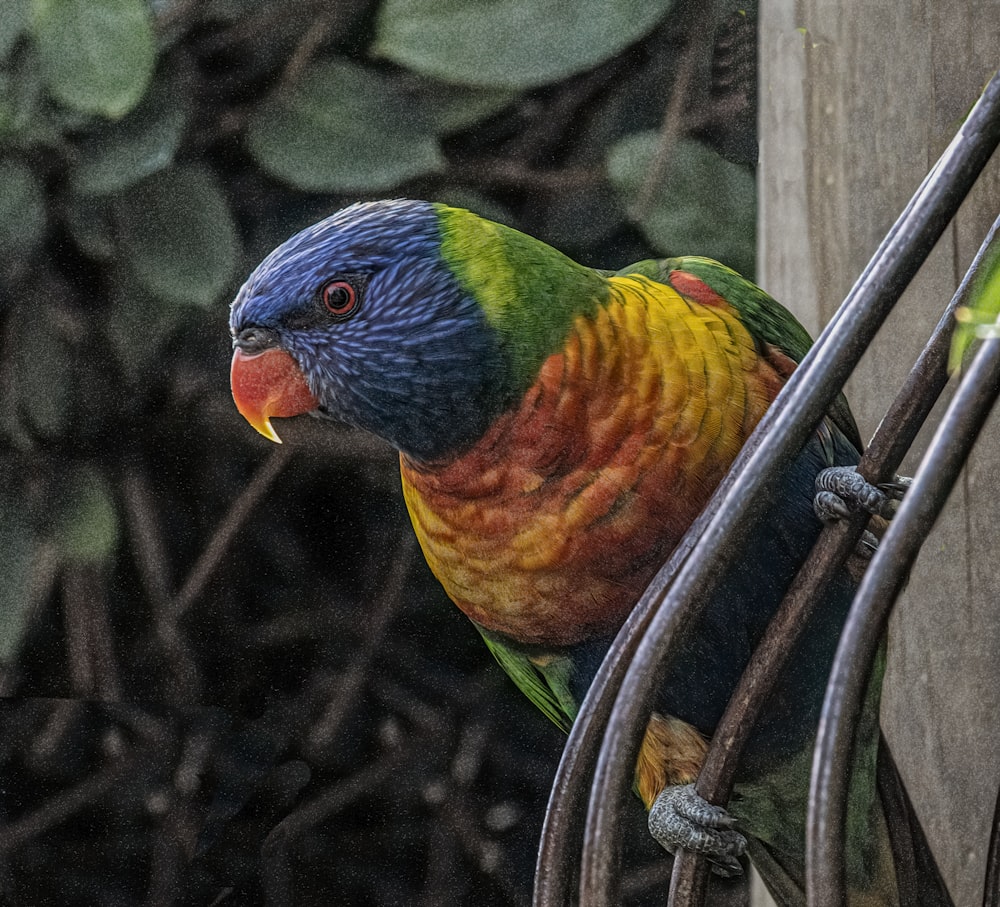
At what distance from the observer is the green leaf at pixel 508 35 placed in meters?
0.87

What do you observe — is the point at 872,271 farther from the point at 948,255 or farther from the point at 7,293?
the point at 7,293

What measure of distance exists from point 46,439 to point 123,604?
0.54 feet

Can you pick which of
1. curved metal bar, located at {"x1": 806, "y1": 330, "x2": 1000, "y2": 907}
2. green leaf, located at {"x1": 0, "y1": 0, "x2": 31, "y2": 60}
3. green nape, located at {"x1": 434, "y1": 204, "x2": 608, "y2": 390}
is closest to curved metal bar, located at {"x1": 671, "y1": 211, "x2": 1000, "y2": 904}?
curved metal bar, located at {"x1": 806, "y1": 330, "x2": 1000, "y2": 907}

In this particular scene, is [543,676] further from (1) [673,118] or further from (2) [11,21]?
(2) [11,21]

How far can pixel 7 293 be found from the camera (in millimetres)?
855

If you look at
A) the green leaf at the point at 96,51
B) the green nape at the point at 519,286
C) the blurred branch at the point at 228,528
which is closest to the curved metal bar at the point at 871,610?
the green nape at the point at 519,286

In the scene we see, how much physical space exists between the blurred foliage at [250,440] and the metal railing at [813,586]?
0.44 meters

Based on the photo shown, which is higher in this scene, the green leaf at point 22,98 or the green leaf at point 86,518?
the green leaf at point 22,98

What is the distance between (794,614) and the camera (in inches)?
20.0

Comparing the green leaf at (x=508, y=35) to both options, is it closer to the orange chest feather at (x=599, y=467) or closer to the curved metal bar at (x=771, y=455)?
the orange chest feather at (x=599, y=467)

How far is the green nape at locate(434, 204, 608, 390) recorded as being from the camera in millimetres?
689

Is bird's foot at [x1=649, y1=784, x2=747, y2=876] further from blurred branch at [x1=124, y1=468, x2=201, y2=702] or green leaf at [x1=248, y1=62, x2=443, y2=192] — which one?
green leaf at [x1=248, y1=62, x2=443, y2=192]

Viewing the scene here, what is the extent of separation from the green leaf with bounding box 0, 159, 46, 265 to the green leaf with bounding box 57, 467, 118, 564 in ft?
0.67

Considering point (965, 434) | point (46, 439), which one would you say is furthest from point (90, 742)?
point (965, 434)
